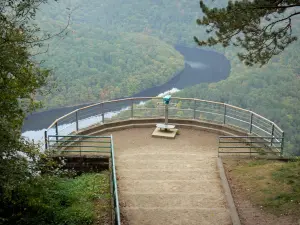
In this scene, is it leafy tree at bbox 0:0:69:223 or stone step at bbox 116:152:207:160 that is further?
stone step at bbox 116:152:207:160

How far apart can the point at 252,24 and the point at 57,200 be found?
6.32 meters

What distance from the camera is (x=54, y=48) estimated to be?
177ft

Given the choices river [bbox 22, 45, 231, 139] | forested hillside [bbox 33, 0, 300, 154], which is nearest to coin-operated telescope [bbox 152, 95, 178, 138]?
forested hillside [bbox 33, 0, 300, 154]

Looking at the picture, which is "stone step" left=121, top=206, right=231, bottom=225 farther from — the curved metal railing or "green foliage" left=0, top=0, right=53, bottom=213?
the curved metal railing

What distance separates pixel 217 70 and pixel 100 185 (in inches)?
2449

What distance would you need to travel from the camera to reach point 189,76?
6500 centimetres

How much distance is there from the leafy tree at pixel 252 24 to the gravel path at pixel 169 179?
3.11 metres

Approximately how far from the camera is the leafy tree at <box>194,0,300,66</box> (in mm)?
8539

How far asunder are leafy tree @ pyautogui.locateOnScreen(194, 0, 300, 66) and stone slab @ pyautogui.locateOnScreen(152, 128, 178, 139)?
3.36m

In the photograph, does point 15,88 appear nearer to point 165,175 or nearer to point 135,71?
point 165,175

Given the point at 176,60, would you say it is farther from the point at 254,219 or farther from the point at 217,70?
the point at 254,219

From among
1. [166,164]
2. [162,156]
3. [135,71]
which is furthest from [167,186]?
[135,71]

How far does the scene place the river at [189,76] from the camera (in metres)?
42.2

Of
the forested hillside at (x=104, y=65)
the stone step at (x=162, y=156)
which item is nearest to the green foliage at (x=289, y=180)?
the stone step at (x=162, y=156)
